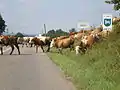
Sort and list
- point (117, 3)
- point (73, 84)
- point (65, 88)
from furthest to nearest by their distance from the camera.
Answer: point (117, 3) → point (73, 84) → point (65, 88)

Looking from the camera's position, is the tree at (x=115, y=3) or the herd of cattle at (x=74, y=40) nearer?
the tree at (x=115, y=3)

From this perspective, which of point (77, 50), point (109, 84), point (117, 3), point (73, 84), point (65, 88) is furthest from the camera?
point (77, 50)

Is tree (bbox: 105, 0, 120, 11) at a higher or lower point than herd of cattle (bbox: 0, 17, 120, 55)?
higher

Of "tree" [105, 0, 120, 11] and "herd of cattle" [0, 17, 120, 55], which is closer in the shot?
"tree" [105, 0, 120, 11]

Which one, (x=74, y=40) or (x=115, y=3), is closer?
(x=115, y=3)

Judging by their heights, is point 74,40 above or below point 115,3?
below

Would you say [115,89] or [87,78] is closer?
[115,89]

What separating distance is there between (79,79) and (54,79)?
59.2 inches

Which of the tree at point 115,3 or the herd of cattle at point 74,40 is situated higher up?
the tree at point 115,3

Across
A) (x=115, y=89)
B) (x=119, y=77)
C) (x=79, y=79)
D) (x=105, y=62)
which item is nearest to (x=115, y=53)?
(x=105, y=62)

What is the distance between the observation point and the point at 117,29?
26.7 meters

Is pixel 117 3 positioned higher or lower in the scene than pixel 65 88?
higher

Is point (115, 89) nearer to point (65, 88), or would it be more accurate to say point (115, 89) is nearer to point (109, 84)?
point (109, 84)

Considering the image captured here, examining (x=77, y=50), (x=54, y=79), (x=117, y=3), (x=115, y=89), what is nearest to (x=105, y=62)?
(x=54, y=79)
